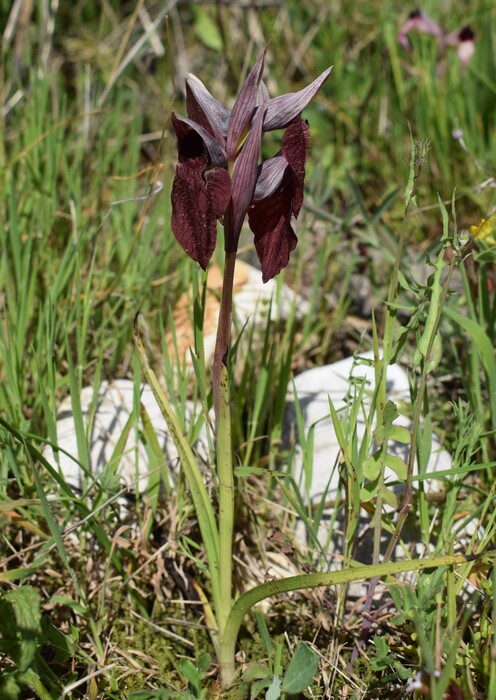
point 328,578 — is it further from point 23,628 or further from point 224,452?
point 23,628

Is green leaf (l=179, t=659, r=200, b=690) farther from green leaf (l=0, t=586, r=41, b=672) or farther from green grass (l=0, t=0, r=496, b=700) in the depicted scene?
green leaf (l=0, t=586, r=41, b=672)

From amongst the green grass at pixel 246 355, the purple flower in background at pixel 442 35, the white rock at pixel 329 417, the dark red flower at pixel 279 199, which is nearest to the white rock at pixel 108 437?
the green grass at pixel 246 355

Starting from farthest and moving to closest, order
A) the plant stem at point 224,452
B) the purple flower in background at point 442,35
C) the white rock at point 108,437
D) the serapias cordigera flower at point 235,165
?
the purple flower in background at point 442,35 → the white rock at point 108,437 → the plant stem at point 224,452 → the serapias cordigera flower at point 235,165

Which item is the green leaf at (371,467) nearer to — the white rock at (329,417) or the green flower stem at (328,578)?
the green flower stem at (328,578)

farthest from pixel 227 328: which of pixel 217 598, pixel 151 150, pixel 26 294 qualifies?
pixel 151 150

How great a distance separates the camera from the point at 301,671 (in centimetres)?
104

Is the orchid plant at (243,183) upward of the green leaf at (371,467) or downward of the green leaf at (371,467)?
upward

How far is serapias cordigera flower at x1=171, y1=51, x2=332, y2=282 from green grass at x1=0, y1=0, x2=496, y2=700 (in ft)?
0.59

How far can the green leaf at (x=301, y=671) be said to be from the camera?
1.02 m

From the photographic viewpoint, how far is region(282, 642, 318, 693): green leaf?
102 centimetres

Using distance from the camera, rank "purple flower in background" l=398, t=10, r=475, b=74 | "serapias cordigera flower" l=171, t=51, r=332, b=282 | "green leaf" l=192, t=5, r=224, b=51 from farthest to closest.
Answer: "green leaf" l=192, t=5, r=224, b=51 → "purple flower in background" l=398, t=10, r=475, b=74 → "serapias cordigera flower" l=171, t=51, r=332, b=282

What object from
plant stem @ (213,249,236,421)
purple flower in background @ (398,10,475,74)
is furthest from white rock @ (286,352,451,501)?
purple flower in background @ (398,10,475,74)

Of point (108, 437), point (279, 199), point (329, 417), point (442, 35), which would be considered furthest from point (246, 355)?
Answer: point (442, 35)

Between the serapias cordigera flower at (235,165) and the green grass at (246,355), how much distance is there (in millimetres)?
179
